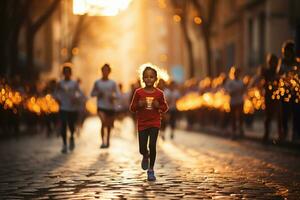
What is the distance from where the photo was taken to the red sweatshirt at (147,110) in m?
12.1

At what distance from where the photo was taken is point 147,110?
1212cm

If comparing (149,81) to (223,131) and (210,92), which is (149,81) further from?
(210,92)

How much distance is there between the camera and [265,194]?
1004 cm

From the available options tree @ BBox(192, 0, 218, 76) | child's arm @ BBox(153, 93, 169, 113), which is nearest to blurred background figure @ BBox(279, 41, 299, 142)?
child's arm @ BBox(153, 93, 169, 113)

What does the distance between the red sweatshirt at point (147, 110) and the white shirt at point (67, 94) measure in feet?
21.5

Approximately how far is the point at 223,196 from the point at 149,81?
2.64 meters

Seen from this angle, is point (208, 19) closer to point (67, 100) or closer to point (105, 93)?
point (105, 93)

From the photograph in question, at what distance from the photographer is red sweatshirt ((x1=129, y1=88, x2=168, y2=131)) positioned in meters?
12.1

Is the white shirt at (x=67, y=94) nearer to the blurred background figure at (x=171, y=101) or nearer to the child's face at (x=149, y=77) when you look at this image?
the child's face at (x=149, y=77)

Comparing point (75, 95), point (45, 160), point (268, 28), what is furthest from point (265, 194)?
point (268, 28)

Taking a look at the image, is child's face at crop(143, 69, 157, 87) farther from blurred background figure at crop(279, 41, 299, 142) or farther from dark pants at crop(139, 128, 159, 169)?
blurred background figure at crop(279, 41, 299, 142)

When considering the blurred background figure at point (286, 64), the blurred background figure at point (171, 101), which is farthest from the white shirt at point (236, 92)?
the blurred background figure at point (286, 64)

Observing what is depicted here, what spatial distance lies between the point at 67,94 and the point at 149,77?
6946 mm

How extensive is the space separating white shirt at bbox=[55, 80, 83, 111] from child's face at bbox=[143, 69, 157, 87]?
22.0 feet
